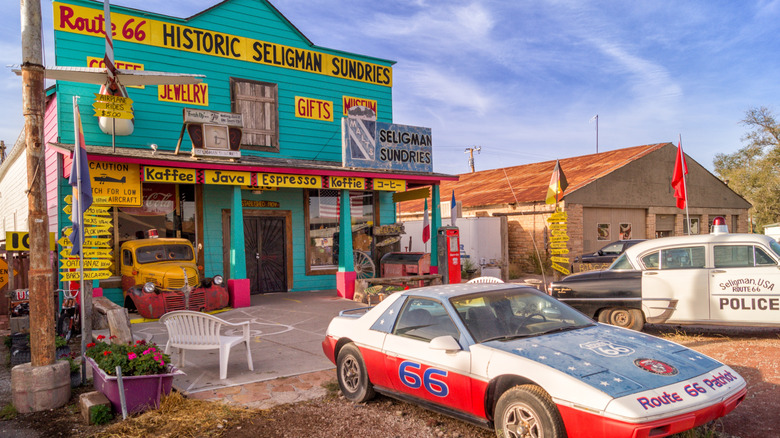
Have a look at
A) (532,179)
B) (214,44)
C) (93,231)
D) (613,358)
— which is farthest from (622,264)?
(532,179)

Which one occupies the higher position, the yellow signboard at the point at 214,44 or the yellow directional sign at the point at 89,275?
the yellow signboard at the point at 214,44

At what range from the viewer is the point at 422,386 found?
4887mm

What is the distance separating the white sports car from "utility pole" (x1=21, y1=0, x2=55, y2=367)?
118 inches

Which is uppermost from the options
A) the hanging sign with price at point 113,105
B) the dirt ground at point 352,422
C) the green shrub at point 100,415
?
the hanging sign with price at point 113,105

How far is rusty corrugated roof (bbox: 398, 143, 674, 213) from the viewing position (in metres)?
22.2

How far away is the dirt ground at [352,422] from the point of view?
478 cm

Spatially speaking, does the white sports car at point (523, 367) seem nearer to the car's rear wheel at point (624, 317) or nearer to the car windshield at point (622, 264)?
the car's rear wheel at point (624, 317)

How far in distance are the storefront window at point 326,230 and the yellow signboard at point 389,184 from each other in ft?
6.36

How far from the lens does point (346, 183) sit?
13.9 m

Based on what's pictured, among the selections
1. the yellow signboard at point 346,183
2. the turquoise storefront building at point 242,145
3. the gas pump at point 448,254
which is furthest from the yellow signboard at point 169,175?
the gas pump at point 448,254

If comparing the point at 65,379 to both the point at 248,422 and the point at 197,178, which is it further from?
the point at 197,178

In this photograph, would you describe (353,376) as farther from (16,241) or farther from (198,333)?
(16,241)

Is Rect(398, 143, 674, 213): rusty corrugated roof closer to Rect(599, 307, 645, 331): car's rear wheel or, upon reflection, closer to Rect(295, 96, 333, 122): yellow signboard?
Rect(295, 96, 333, 122): yellow signboard

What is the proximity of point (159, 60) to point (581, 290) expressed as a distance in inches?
449
